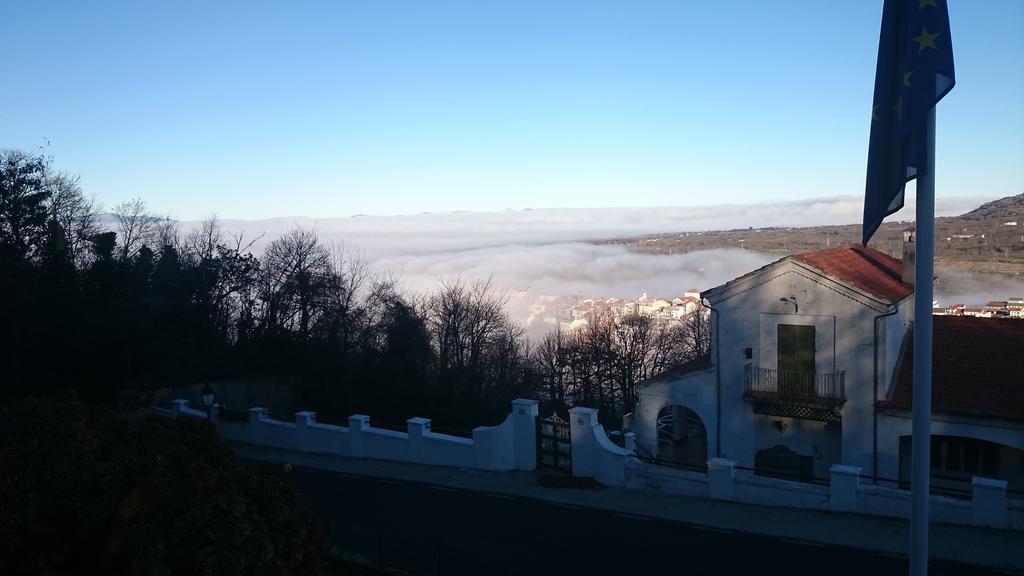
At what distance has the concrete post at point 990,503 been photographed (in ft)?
40.1

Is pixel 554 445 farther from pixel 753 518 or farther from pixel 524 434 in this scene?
pixel 753 518

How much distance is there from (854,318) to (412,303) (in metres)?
27.4

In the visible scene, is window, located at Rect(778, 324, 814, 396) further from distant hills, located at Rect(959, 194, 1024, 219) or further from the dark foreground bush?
distant hills, located at Rect(959, 194, 1024, 219)

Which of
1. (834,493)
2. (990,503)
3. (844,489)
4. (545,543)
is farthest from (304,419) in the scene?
(990,503)

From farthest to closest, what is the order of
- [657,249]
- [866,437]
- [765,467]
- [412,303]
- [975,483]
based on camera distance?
[657,249]
[412,303]
[765,467]
[866,437]
[975,483]

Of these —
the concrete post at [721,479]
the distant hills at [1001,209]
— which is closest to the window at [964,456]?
the concrete post at [721,479]

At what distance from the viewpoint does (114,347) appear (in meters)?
24.3

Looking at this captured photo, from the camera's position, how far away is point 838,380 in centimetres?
1830

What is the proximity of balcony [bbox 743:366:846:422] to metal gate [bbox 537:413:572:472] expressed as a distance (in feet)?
17.4

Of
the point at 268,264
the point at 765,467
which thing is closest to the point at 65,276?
the point at 268,264

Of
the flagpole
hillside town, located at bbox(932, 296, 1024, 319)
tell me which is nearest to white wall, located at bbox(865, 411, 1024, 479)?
the flagpole

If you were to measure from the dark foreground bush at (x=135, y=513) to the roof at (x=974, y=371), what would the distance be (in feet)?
48.9

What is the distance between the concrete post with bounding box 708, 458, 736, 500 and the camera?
14.5 meters

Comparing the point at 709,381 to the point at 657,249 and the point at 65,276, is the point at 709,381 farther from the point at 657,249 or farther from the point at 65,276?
the point at 657,249
